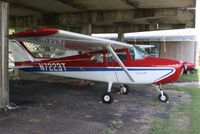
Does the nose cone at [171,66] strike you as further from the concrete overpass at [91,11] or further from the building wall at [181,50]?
the building wall at [181,50]

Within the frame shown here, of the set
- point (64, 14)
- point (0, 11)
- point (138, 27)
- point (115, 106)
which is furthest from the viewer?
point (138, 27)

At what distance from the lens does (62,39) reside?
423 inches

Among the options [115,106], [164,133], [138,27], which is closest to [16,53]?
[115,106]

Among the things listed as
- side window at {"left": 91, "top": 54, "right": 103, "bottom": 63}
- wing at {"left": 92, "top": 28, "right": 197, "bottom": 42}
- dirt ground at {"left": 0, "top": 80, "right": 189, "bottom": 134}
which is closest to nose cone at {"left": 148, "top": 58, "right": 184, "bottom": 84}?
dirt ground at {"left": 0, "top": 80, "right": 189, "bottom": 134}

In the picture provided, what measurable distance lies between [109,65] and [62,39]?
8.47 feet

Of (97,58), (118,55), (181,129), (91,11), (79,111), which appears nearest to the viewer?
(181,129)

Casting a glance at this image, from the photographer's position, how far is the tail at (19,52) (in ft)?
46.0

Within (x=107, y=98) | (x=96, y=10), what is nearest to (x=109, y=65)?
(x=107, y=98)

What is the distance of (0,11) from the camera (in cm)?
1016

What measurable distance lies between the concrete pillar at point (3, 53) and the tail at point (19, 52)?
3.60 m

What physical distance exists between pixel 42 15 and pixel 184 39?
42.3 ft

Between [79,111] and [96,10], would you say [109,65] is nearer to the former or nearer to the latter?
[79,111]

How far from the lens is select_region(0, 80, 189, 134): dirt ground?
26.6ft

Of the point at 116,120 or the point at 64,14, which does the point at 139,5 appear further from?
the point at 116,120
